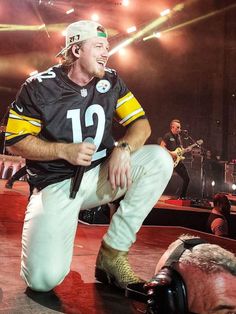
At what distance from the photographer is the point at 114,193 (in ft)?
6.46

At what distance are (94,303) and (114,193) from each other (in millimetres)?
637

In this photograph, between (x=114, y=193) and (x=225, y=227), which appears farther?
(x=225, y=227)

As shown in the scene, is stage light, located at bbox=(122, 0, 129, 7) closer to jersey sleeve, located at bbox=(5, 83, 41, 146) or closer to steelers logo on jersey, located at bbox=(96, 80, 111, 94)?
steelers logo on jersey, located at bbox=(96, 80, 111, 94)

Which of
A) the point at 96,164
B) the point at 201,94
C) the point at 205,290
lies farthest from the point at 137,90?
the point at 205,290

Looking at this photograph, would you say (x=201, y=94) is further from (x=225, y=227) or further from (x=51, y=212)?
(x=51, y=212)

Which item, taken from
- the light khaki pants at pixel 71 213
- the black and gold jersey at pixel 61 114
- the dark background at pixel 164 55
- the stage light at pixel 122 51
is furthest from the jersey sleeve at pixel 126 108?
the stage light at pixel 122 51

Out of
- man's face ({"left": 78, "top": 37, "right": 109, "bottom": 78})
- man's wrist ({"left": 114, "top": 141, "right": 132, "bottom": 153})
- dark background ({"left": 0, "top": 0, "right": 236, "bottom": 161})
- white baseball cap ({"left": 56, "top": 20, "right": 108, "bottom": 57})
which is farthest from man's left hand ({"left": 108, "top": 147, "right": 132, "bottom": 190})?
dark background ({"left": 0, "top": 0, "right": 236, "bottom": 161})

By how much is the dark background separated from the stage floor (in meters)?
8.68

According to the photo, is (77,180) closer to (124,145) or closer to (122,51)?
(124,145)

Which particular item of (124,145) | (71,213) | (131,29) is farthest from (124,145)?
(131,29)

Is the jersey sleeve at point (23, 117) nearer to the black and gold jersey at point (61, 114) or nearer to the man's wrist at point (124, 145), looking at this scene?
the black and gold jersey at point (61, 114)

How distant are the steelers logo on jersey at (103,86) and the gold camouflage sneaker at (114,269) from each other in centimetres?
79

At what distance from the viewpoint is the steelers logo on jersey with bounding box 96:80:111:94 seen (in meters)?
1.98

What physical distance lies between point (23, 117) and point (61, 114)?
7.5 inches
